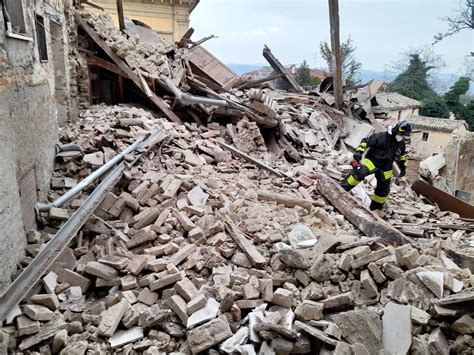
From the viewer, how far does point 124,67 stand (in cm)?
759

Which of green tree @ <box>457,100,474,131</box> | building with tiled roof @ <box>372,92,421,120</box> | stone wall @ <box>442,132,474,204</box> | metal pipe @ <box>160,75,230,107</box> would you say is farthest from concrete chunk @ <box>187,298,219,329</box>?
green tree @ <box>457,100,474,131</box>

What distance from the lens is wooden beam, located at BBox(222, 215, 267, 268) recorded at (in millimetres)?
3641

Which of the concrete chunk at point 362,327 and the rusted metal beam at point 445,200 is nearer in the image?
the concrete chunk at point 362,327

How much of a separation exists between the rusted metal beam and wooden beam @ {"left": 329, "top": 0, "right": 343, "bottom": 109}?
4.44 metres

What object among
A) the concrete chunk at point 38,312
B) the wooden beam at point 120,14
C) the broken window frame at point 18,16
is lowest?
the concrete chunk at point 38,312

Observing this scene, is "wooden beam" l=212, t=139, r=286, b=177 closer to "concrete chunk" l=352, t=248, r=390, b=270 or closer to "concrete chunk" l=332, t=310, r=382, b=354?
"concrete chunk" l=352, t=248, r=390, b=270

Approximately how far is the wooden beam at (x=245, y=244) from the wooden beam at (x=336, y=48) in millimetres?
7934

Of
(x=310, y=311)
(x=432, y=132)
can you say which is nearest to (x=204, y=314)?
(x=310, y=311)

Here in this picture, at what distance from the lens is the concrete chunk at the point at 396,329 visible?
2.65 m

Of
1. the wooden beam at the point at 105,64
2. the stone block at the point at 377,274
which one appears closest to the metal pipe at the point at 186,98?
the wooden beam at the point at 105,64

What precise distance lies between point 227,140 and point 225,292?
490cm

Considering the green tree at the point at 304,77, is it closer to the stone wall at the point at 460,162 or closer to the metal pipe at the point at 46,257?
the stone wall at the point at 460,162

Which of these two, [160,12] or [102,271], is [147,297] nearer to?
[102,271]

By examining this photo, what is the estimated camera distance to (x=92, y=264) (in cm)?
364
